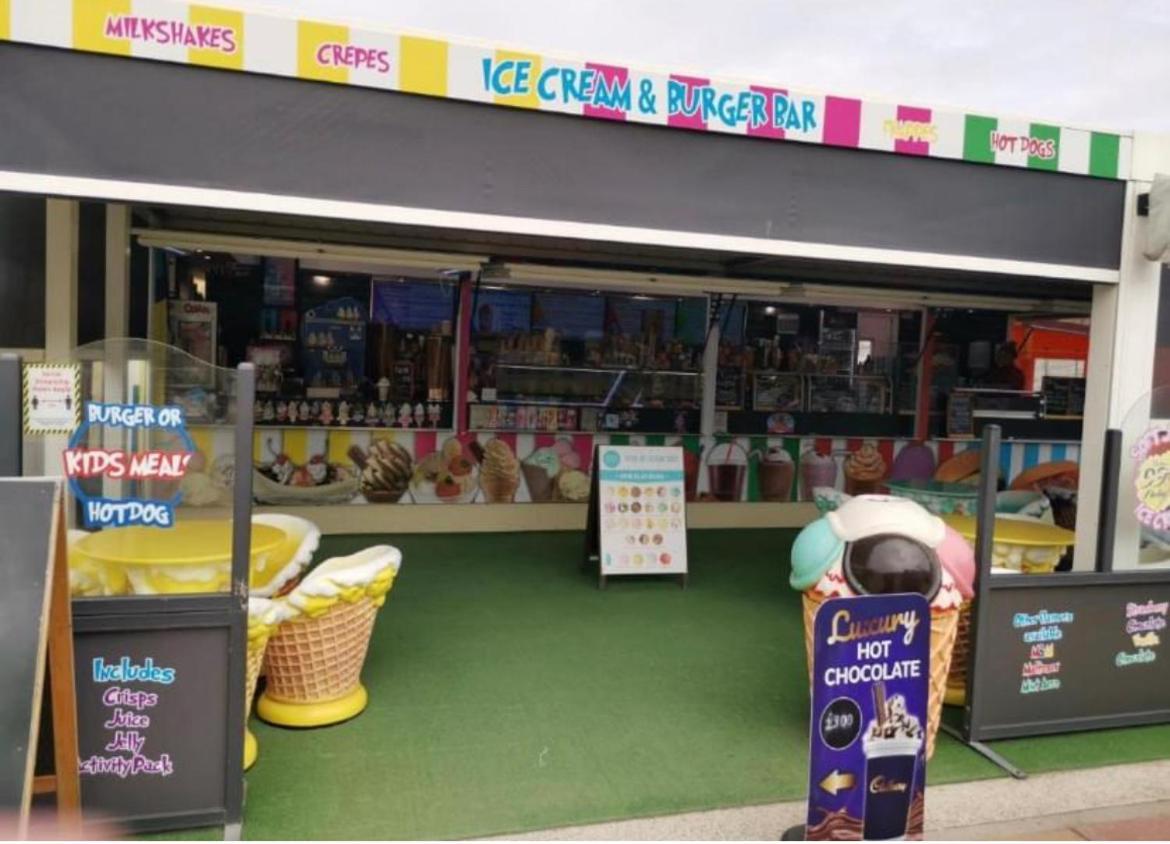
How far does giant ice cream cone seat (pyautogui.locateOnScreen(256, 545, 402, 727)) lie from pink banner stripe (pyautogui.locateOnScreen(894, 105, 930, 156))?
10.8 ft

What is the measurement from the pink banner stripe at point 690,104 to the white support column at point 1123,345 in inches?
99.6

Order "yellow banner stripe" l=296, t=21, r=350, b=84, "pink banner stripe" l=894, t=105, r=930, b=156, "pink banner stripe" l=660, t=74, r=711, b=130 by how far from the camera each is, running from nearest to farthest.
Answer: "yellow banner stripe" l=296, t=21, r=350, b=84, "pink banner stripe" l=660, t=74, r=711, b=130, "pink banner stripe" l=894, t=105, r=930, b=156

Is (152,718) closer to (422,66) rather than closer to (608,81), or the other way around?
(422,66)

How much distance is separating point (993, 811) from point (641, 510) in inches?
142

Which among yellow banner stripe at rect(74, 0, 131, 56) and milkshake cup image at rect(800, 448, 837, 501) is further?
milkshake cup image at rect(800, 448, 837, 501)

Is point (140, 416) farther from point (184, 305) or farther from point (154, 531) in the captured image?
point (184, 305)

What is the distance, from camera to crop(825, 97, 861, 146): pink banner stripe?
4.23m

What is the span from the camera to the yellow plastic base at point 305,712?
4047 millimetres

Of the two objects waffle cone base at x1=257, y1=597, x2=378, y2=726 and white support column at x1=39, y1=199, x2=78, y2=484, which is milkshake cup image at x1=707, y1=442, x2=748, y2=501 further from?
Result: white support column at x1=39, y1=199, x2=78, y2=484

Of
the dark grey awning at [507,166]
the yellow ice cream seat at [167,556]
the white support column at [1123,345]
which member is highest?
the dark grey awning at [507,166]

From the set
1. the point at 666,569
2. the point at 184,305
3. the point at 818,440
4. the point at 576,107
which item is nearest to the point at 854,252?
the point at 576,107

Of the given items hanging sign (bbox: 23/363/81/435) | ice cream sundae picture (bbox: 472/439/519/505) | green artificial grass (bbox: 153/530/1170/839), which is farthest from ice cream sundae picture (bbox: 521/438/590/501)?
hanging sign (bbox: 23/363/81/435)

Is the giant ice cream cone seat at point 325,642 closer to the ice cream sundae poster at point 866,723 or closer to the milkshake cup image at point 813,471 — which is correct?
the ice cream sundae poster at point 866,723

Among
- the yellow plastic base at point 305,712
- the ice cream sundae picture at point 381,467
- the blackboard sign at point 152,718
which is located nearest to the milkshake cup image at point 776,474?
the ice cream sundae picture at point 381,467
